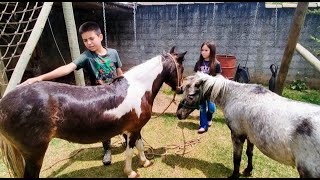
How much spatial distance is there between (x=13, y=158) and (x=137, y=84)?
6.08 feet

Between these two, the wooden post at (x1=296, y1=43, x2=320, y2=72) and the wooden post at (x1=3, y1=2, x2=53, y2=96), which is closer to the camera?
the wooden post at (x1=3, y1=2, x2=53, y2=96)

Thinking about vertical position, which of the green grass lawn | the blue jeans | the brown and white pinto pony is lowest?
the green grass lawn

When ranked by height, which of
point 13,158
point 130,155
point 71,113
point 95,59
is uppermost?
point 95,59

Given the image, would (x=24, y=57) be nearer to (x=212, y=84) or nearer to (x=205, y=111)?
(x=212, y=84)

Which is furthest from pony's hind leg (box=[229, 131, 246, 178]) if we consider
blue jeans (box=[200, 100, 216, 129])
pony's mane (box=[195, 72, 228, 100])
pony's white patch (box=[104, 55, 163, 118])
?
blue jeans (box=[200, 100, 216, 129])

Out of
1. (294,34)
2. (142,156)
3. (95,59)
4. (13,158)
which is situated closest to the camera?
(13,158)

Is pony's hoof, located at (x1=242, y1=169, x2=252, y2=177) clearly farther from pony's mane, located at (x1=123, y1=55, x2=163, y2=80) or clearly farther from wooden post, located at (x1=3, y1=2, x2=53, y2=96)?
wooden post, located at (x1=3, y1=2, x2=53, y2=96)

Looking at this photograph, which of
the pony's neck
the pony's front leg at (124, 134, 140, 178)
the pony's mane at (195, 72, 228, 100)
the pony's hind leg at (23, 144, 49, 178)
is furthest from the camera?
the pony's mane at (195, 72, 228, 100)

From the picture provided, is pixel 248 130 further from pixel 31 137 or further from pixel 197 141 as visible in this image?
pixel 31 137

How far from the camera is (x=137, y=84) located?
375 cm

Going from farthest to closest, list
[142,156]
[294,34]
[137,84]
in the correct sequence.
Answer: [294,34] → [142,156] → [137,84]

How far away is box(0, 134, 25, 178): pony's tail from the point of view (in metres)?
3.23

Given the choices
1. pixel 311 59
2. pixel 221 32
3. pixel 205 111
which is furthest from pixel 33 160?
pixel 221 32

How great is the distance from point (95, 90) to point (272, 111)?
2258 mm
